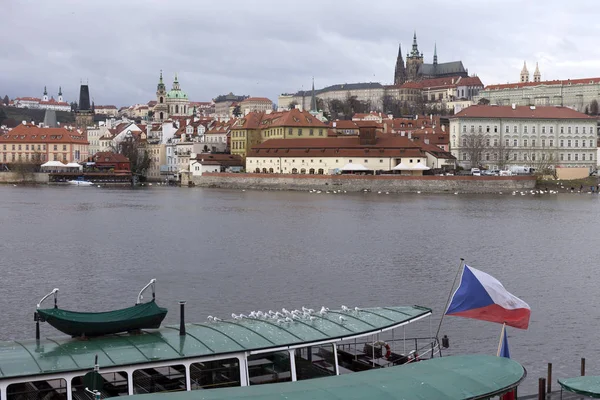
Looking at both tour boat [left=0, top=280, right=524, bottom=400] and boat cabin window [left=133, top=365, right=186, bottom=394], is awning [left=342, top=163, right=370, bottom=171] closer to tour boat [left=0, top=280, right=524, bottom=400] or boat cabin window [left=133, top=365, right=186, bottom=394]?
tour boat [left=0, top=280, right=524, bottom=400]

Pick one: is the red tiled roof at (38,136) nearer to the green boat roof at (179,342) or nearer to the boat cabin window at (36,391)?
the green boat roof at (179,342)

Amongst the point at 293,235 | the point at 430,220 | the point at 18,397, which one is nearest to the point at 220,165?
the point at 430,220

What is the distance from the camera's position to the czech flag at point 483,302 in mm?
15625

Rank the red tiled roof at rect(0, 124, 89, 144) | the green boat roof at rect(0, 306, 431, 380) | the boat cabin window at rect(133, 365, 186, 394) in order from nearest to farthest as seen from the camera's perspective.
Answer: the green boat roof at rect(0, 306, 431, 380)
the boat cabin window at rect(133, 365, 186, 394)
the red tiled roof at rect(0, 124, 89, 144)

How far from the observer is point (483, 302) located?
1566 centimetres

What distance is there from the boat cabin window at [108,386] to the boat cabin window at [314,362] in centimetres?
290

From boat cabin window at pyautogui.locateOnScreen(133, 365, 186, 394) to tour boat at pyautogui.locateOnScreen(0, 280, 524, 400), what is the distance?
0.6 inches

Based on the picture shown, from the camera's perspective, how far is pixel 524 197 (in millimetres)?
81250

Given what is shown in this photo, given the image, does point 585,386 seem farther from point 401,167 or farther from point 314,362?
point 401,167

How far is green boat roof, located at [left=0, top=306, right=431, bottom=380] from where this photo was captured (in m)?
12.7

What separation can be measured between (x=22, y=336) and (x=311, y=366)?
28.4 feet

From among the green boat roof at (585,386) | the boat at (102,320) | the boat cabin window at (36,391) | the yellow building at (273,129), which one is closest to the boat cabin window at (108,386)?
the boat cabin window at (36,391)

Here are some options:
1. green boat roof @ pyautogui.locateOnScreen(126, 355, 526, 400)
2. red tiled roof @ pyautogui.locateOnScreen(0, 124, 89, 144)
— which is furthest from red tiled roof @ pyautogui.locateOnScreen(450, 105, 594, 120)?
green boat roof @ pyautogui.locateOnScreen(126, 355, 526, 400)

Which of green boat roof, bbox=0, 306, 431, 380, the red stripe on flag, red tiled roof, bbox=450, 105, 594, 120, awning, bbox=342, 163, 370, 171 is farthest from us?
red tiled roof, bbox=450, 105, 594, 120
